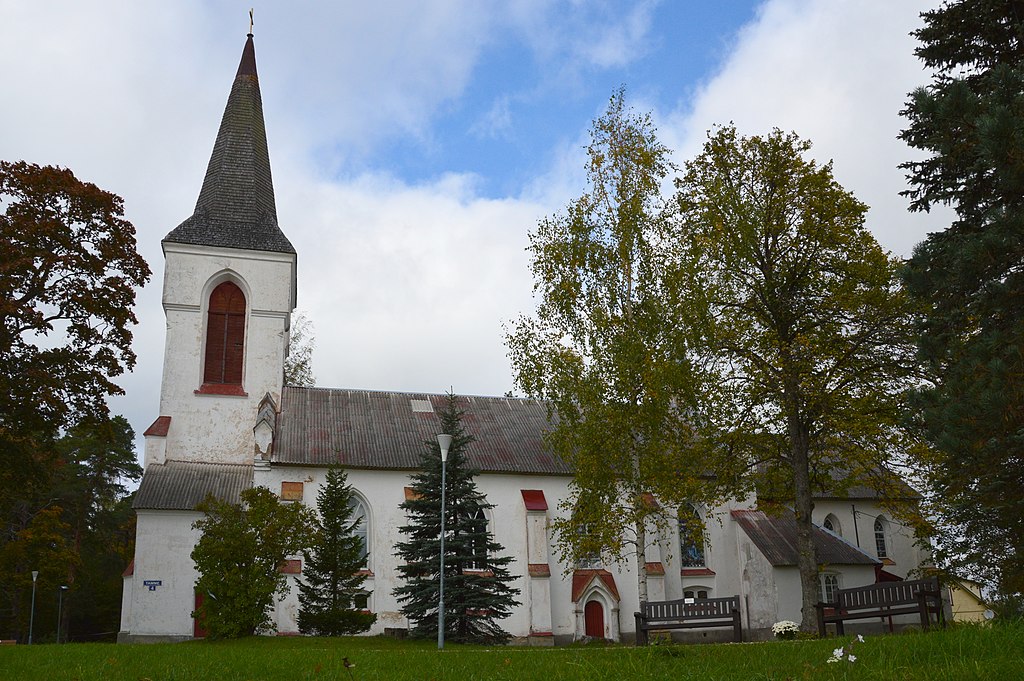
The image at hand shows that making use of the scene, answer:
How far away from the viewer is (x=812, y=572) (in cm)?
2117

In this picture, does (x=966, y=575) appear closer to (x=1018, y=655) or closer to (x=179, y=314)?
(x=1018, y=655)

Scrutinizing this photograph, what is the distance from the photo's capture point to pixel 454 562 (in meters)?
25.0

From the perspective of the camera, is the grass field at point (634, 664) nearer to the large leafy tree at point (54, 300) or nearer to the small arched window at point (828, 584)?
the large leafy tree at point (54, 300)

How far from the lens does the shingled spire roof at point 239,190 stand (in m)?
34.1

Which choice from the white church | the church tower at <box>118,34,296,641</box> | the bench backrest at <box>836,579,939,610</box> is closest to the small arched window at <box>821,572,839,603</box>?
the white church

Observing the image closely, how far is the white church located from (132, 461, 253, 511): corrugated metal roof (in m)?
0.07

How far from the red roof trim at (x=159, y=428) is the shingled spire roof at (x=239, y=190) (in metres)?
7.05

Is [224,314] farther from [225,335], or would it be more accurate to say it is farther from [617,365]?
[617,365]

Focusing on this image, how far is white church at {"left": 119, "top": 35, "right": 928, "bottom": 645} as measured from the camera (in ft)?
95.4

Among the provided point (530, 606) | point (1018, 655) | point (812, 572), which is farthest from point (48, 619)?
point (1018, 655)

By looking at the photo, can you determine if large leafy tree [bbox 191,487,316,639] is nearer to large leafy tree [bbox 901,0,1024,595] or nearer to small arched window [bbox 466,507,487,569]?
small arched window [bbox 466,507,487,569]

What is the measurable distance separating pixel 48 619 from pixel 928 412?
1935 inches

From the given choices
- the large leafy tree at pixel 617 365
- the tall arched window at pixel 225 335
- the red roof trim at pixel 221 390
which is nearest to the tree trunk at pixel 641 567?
the large leafy tree at pixel 617 365

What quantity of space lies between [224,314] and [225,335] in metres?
0.89
